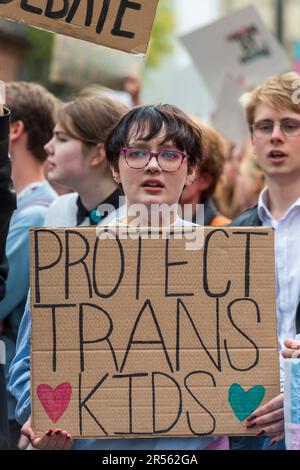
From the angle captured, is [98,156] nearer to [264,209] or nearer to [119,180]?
[264,209]

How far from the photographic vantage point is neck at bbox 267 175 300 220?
4.30m

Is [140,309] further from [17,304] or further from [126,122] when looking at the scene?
[17,304]

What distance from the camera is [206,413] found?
3119 millimetres

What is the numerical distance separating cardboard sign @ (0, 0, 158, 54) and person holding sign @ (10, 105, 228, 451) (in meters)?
0.23

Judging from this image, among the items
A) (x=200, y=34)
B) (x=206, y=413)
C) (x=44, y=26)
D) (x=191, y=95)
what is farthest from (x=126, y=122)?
(x=191, y=95)

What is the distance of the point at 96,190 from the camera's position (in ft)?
14.9

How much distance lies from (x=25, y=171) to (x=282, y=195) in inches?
47.8

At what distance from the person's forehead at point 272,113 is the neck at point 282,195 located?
23 cm

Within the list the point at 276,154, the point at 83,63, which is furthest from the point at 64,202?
the point at 83,63

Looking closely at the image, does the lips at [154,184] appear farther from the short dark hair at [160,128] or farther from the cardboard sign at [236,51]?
the cardboard sign at [236,51]

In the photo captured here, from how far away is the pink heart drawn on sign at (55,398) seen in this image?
10.1 ft

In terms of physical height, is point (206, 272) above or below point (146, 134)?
below

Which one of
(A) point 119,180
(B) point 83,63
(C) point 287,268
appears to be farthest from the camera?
(B) point 83,63

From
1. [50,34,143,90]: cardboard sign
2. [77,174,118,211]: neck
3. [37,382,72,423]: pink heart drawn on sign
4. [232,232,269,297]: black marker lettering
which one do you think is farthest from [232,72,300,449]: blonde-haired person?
[50,34,143,90]: cardboard sign
